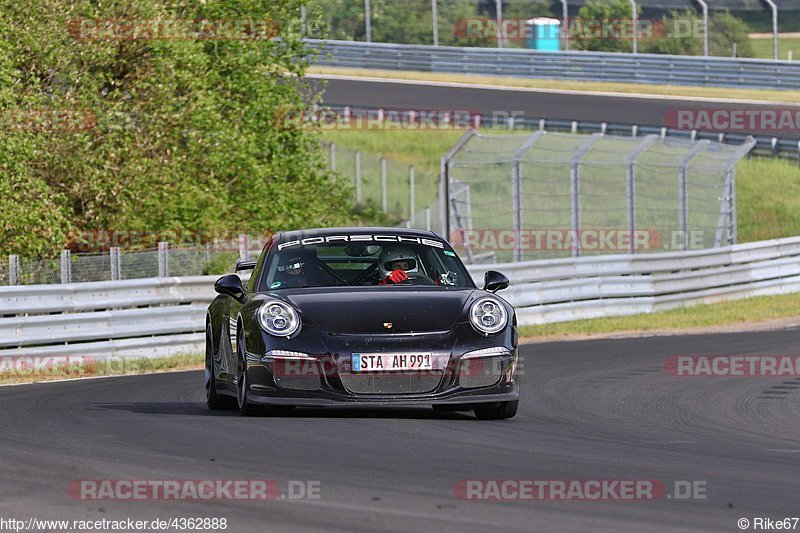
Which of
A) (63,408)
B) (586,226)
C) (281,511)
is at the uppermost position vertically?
(281,511)

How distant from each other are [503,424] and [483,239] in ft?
69.1

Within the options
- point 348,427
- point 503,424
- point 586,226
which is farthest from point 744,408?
point 586,226

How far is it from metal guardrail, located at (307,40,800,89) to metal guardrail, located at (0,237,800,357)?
666 inches

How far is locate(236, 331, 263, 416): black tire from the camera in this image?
971 centimetres

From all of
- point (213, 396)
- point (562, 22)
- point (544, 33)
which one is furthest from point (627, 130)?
point (213, 396)

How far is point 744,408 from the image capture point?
433 inches

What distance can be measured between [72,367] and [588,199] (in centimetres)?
2255

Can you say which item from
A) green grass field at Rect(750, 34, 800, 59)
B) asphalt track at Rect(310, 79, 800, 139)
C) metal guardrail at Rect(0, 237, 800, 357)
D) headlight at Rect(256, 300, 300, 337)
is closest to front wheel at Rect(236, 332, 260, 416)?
headlight at Rect(256, 300, 300, 337)

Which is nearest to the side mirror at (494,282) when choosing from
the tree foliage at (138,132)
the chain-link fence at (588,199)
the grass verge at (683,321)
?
the grass verge at (683,321)

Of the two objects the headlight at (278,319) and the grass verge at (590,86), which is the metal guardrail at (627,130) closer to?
the grass verge at (590,86)

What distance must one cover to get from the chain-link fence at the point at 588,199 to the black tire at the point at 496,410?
12.0 meters

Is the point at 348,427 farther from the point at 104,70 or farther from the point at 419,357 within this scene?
the point at 104,70

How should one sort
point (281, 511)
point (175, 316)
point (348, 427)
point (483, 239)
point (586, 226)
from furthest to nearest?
1. point (586, 226)
2. point (483, 239)
3. point (175, 316)
4. point (348, 427)
5. point (281, 511)

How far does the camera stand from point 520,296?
21.3 meters
